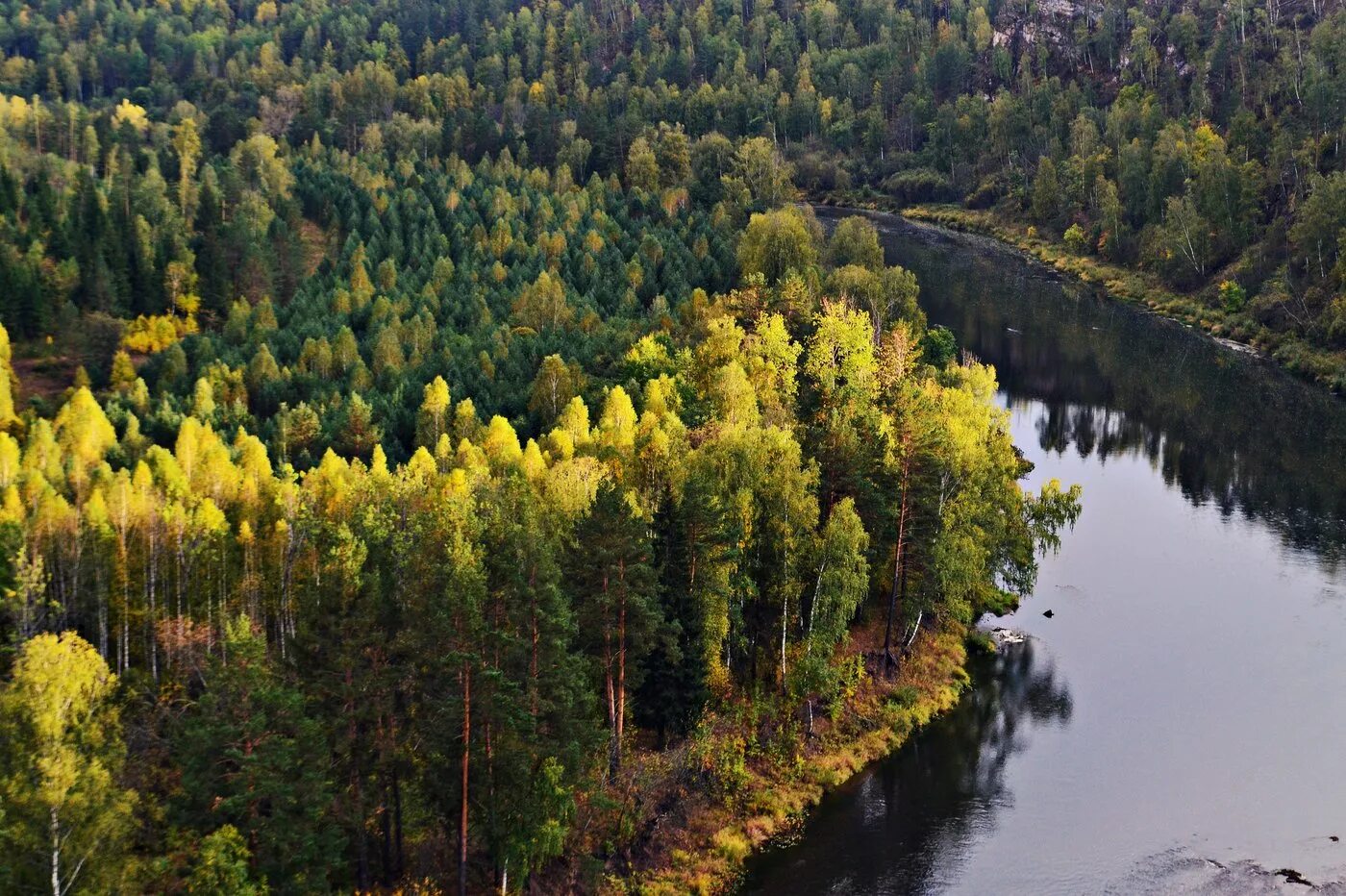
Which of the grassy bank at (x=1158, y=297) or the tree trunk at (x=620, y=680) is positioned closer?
the tree trunk at (x=620, y=680)

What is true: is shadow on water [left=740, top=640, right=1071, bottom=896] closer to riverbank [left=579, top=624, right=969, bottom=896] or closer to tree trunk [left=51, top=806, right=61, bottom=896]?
riverbank [left=579, top=624, right=969, bottom=896]

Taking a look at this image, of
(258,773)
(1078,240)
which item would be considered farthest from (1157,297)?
(258,773)

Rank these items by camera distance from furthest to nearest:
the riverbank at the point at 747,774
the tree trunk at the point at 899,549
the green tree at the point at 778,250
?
the green tree at the point at 778,250, the tree trunk at the point at 899,549, the riverbank at the point at 747,774

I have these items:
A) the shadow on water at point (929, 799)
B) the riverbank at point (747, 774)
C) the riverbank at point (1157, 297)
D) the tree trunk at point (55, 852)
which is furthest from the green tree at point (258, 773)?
the riverbank at point (1157, 297)

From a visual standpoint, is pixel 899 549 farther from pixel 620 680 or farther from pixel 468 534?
pixel 468 534

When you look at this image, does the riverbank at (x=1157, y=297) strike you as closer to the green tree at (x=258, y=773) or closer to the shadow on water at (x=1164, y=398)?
the shadow on water at (x=1164, y=398)
